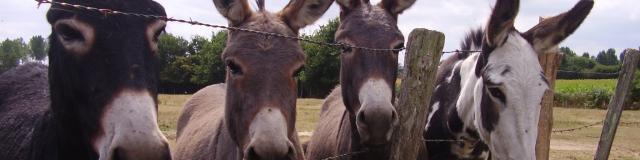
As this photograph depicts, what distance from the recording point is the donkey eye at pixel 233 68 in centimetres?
335

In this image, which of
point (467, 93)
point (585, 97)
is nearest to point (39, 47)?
point (467, 93)

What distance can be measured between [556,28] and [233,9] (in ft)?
7.82

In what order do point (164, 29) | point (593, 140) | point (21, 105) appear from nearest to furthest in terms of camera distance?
point (164, 29) → point (21, 105) → point (593, 140)

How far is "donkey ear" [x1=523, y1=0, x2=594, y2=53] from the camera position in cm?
429

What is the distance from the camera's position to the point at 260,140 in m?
3.03

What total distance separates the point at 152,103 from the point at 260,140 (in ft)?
2.35

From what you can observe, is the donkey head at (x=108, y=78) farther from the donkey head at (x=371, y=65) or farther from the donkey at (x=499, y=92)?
the donkey at (x=499, y=92)

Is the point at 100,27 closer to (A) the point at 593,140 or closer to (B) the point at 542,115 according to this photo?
(B) the point at 542,115

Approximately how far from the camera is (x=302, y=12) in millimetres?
3834

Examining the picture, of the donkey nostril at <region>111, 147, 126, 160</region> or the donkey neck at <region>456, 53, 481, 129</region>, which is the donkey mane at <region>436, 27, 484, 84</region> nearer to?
the donkey neck at <region>456, 53, 481, 129</region>

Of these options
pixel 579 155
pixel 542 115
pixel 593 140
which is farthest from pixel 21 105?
pixel 593 140

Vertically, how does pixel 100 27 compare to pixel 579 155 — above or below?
above

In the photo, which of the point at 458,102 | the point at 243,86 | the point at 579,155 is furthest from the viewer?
the point at 579,155

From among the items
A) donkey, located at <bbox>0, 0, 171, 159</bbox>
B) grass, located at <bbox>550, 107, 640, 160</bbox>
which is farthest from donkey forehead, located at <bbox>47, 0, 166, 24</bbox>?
grass, located at <bbox>550, 107, 640, 160</bbox>
